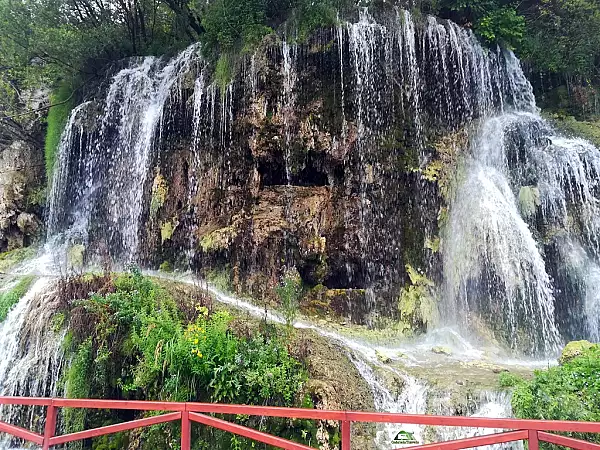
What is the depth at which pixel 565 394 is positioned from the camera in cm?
505

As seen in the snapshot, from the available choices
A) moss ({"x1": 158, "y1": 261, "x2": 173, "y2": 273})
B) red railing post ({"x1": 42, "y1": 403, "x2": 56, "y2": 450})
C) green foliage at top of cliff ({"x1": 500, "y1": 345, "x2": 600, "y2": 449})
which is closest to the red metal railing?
red railing post ({"x1": 42, "y1": 403, "x2": 56, "y2": 450})

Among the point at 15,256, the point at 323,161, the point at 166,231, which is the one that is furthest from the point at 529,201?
the point at 15,256

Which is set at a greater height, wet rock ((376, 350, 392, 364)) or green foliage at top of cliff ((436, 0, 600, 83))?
green foliage at top of cliff ((436, 0, 600, 83))

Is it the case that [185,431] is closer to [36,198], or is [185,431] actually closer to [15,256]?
[15,256]

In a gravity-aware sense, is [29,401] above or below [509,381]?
above

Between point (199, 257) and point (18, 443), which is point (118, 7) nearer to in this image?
point (199, 257)

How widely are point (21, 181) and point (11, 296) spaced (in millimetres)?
8623

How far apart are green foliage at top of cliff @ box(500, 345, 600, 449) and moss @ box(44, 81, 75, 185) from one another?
14882mm

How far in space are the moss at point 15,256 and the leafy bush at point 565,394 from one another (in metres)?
13.6

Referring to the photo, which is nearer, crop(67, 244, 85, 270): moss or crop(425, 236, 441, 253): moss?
crop(425, 236, 441, 253): moss

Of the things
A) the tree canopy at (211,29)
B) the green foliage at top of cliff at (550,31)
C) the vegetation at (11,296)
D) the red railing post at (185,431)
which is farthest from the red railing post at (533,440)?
the green foliage at top of cliff at (550,31)

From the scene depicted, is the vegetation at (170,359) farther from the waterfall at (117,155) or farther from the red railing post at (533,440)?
the waterfall at (117,155)

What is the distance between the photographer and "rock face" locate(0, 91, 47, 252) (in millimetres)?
15070

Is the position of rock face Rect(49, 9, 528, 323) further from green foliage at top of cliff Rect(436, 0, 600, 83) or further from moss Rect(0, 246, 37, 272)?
moss Rect(0, 246, 37, 272)
